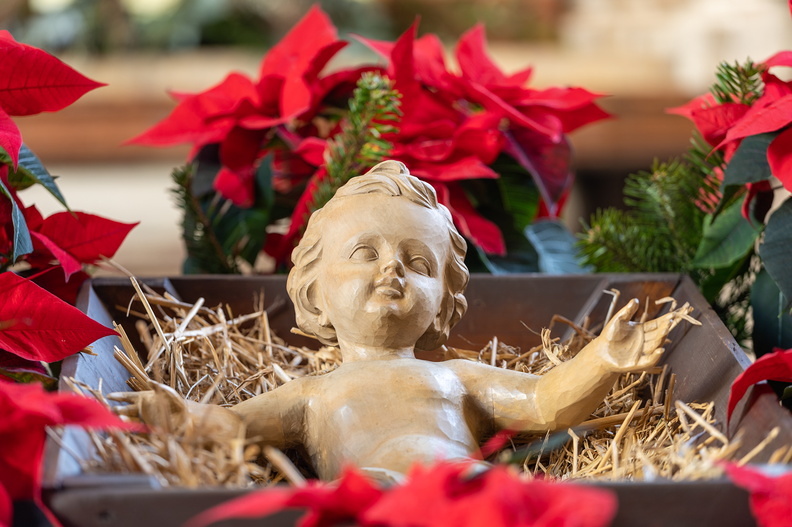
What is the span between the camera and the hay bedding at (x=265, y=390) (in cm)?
41

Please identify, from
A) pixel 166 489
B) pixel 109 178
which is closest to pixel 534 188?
pixel 166 489

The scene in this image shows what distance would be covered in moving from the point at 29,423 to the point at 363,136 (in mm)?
334

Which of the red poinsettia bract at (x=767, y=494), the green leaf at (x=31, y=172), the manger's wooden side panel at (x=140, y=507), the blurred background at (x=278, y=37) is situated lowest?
the blurred background at (x=278, y=37)

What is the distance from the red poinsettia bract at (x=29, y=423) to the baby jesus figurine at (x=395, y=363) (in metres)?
0.07

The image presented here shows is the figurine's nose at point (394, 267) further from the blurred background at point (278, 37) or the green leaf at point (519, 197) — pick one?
the blurred background at point (278, 37)

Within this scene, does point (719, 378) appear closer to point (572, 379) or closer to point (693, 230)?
point (572, 379)

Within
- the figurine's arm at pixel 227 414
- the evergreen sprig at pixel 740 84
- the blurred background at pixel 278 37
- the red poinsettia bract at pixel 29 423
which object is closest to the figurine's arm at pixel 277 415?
the figurine's arm at pixel 227 414

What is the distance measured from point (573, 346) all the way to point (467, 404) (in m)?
0.13

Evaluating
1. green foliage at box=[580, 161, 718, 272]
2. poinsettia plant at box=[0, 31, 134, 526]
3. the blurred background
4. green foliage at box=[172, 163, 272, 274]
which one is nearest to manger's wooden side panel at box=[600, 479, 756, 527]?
poinsettia plant at box=[0, 31, 134, 526]

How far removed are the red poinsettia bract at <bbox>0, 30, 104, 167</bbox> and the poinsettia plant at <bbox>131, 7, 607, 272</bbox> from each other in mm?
170

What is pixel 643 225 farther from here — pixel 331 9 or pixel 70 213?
pixel 331 9

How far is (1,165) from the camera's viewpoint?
1.86 feet

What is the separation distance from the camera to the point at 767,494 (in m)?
0.35

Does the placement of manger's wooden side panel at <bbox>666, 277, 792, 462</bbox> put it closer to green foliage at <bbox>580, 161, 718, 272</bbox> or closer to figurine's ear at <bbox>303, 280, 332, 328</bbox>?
green foliage at <bbox>580, 161, 718, 272</bbox>
